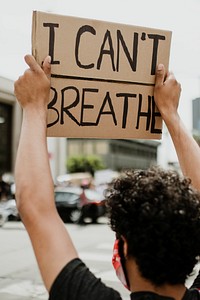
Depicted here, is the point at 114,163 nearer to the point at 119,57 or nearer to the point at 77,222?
the point at 77,222

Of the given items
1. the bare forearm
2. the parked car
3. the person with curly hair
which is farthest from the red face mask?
the parked car

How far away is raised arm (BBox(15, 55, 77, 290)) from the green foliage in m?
81.1

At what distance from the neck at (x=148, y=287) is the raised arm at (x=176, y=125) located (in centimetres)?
55

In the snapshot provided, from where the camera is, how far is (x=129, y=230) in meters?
1.36

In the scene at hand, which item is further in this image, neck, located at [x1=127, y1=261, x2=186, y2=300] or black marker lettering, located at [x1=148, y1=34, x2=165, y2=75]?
black marker lettering, located at [x1=148, y1=34, x2=165, y2=75]

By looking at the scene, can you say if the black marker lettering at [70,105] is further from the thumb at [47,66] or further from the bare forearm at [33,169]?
the bare forearm at [33,169]

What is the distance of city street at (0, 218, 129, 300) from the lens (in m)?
7.52

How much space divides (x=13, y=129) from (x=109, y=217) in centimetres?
3988

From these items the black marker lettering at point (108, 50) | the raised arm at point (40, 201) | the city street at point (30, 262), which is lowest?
the city street at point (30, 262)

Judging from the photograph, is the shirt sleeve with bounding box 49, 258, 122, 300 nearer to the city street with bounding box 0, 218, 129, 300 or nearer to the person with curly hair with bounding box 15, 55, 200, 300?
the person with curly hair with bounding box 15, 55, 200, 300

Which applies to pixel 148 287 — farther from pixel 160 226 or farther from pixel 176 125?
pixel 176 125

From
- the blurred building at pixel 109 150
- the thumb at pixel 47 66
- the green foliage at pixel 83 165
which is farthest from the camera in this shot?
the blurred building at pixel 109 150

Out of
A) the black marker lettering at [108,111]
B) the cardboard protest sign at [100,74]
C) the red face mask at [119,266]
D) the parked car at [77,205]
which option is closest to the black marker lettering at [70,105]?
the cardboard protest sign at [100,74]

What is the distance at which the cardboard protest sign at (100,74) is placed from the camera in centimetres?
187
